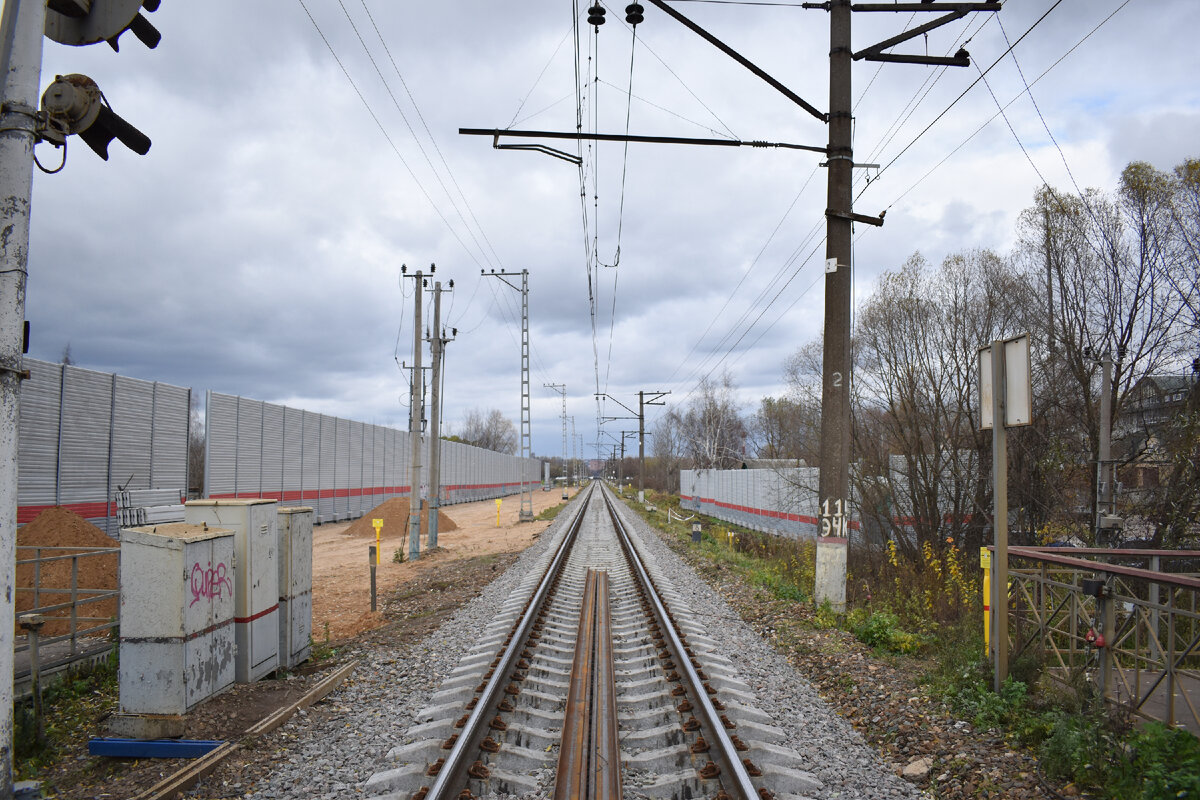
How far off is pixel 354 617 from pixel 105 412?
12648mm

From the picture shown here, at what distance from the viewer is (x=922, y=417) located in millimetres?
20438

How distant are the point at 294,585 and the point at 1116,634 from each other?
26.5 ft

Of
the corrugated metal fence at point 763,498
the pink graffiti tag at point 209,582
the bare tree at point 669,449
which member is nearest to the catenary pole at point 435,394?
the corrugated metal fence at point 763,498

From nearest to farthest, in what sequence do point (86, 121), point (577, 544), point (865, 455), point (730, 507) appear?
point (86, 121)
point (865, 455)
point (577, 544)
point (730, 507)

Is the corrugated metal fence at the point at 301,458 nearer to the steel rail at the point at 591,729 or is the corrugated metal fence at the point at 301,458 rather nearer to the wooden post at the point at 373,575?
the wooden post at the point at 373,575

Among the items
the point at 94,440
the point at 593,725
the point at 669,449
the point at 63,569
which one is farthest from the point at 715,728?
the point at 669,449

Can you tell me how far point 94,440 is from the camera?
62.5 ft

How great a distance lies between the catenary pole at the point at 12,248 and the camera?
4297 millimetres

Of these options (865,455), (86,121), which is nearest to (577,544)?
(865,455)

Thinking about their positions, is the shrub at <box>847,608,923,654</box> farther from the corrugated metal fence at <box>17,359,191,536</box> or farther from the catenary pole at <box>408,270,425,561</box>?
the corrugated metal fence at <box>17,359,191,536</box>

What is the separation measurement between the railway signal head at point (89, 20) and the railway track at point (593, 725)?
218 inches

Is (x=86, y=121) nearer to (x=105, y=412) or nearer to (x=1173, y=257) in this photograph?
(x=105, y=412)

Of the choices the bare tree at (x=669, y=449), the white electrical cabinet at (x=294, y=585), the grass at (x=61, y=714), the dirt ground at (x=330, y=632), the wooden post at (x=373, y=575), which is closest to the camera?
the dirt ground at (x=330, y=632)

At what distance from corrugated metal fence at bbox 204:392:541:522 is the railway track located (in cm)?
2176
